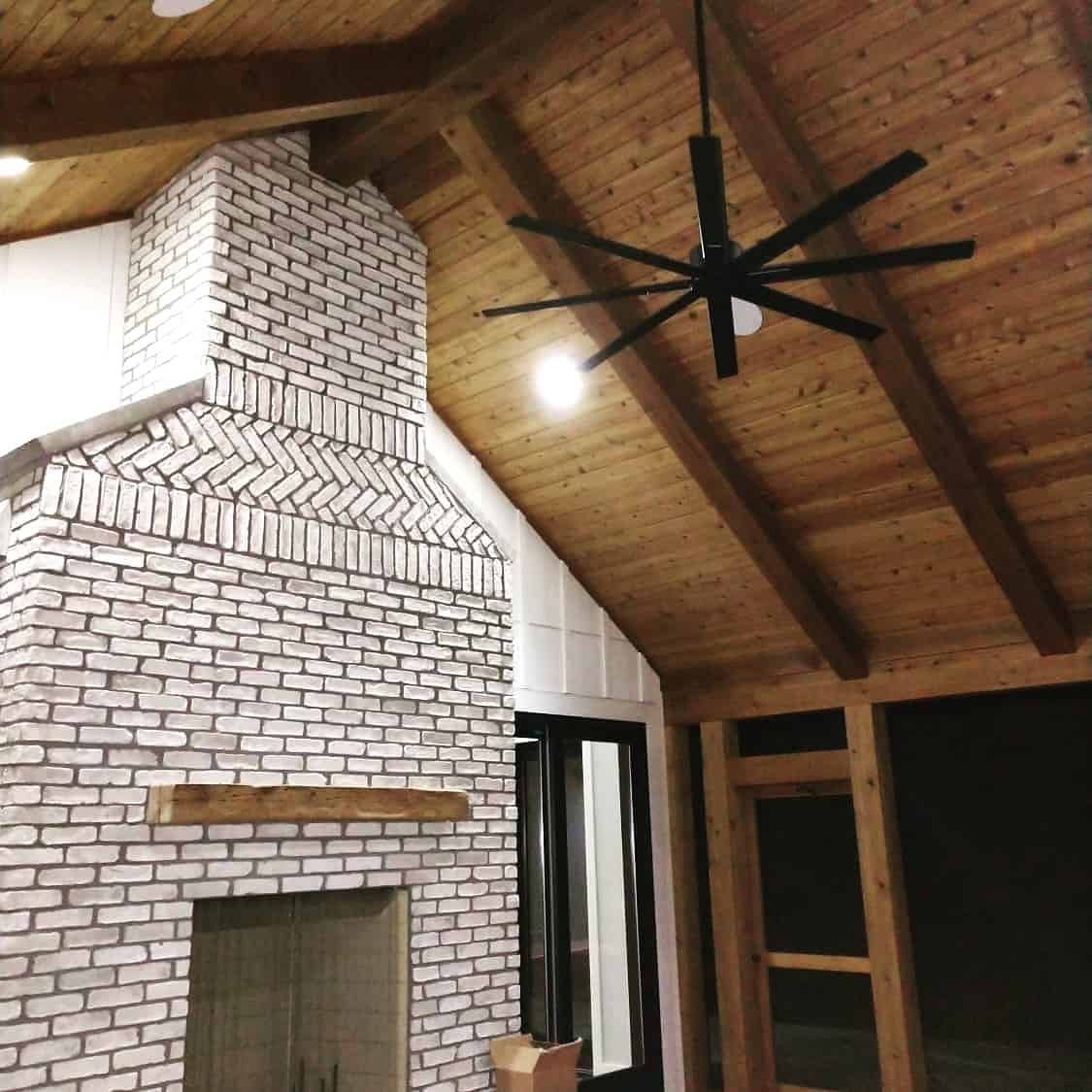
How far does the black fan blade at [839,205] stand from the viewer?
295 cm

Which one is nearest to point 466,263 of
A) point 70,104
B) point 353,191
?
point 353,191

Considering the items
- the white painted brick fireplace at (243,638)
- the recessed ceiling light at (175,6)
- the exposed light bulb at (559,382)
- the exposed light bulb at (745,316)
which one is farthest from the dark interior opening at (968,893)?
the recessed ceiling light at (175,6)

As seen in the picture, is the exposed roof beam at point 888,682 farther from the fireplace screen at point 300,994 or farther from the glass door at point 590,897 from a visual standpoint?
the fireplace screen at point 300,994

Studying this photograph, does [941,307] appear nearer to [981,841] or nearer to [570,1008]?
[981,841]

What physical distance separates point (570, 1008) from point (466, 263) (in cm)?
435

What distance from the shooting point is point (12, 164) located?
12.3 ft

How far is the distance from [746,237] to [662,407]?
97 centimetres

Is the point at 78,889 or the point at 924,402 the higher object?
the point at 924,402

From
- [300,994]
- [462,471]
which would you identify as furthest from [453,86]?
[300,994]

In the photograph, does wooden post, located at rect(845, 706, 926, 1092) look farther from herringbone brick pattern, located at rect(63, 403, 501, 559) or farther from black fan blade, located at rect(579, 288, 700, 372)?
black fan blade, located at rect(579, 288, 700, 372)

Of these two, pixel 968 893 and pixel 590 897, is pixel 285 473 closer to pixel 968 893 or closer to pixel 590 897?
pixel 590 897

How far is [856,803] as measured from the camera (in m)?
6.27

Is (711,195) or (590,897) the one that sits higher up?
(711,195)

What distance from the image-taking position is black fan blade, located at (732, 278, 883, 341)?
3.44 m
